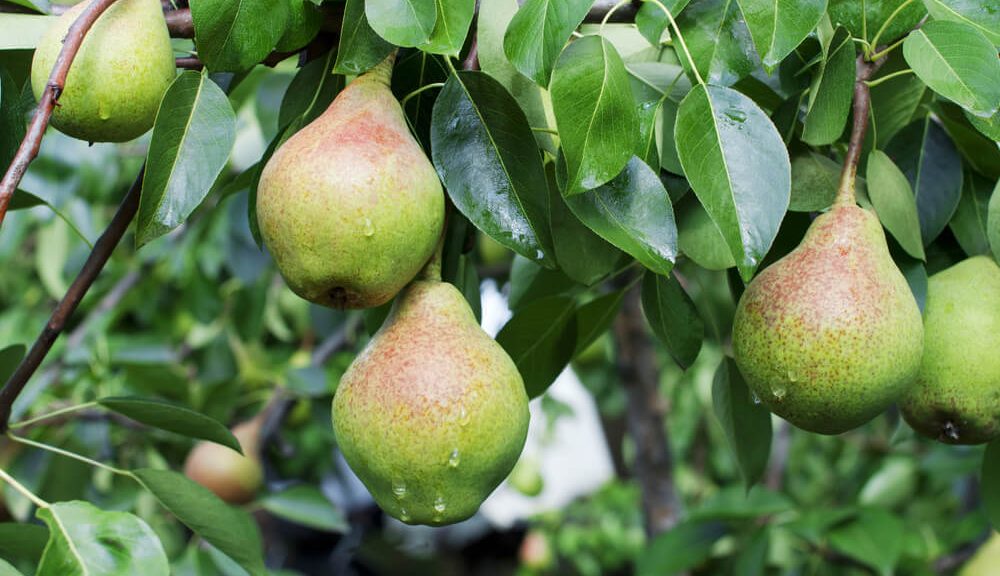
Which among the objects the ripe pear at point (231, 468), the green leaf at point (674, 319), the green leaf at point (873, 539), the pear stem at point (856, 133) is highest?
the pear stem at point (856, 133)

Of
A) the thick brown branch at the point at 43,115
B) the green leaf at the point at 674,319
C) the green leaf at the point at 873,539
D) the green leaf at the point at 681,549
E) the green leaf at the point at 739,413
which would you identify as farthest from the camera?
the green leaf at the point at 681,549

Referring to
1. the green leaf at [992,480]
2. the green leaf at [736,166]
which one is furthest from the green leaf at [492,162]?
the green leaf at [992,480]

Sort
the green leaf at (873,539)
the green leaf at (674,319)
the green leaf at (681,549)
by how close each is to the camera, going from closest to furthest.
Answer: the green leaf at (674,319) → the green leaf at (873,539) → the green leaf at (681,549)

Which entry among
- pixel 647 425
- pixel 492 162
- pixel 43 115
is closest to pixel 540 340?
pixel 492 162

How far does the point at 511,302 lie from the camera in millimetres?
1102

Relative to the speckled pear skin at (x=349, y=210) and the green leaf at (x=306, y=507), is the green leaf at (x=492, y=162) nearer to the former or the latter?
the speckled pear skin at (x=349, y=210)

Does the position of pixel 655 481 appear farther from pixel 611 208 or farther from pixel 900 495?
pixel 611 208

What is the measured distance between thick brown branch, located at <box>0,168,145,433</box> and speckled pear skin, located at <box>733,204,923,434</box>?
48cm

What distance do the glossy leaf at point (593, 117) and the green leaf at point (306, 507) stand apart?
1.17m

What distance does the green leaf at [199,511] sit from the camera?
91cm

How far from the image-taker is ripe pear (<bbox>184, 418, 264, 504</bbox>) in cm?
209

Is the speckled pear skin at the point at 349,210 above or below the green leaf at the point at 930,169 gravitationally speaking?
above

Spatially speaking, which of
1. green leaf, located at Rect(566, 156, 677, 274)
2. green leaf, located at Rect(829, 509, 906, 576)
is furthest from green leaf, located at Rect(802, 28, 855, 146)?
green leaf, located at Rect(829, 509, 906, 576)

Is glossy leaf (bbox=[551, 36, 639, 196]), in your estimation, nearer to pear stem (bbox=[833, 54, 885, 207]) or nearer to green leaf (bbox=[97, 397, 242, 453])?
pear stem (bbox=[833, 54, 885, 207])
